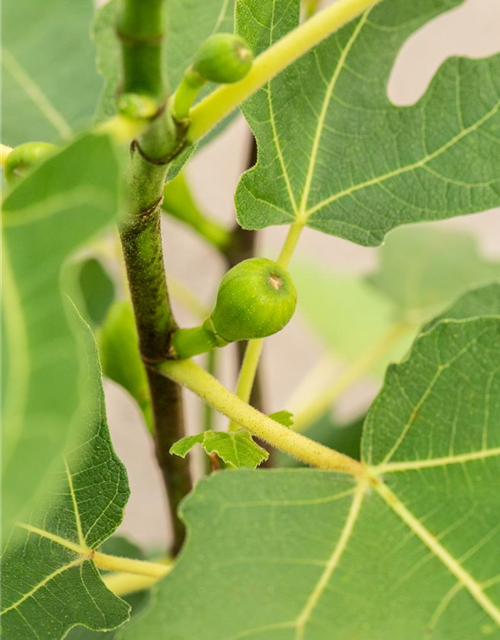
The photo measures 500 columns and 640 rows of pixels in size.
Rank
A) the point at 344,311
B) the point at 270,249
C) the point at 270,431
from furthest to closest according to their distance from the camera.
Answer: the point at 270,249, the point at 344,311, the point at 270,431

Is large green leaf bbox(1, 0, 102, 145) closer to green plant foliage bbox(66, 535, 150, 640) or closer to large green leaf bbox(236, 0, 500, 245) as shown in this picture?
large green leaf bbox(236, 0, 500, 245)

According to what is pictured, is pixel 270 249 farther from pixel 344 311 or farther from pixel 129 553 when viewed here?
pixel 129 553

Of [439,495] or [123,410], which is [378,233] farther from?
[123,410]

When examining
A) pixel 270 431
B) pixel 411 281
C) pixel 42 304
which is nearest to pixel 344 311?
pixel 411 281

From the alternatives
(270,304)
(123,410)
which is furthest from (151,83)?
(123,410)

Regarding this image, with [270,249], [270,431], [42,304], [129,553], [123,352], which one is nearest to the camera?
[42,304]

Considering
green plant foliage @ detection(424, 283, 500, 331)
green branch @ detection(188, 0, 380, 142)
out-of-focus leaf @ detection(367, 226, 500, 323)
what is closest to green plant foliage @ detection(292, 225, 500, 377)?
out-of-focus leaf @ detection(367, 226, 500, 323)

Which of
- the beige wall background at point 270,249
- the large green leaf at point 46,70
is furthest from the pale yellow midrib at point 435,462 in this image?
the beige wall background at point 270,249

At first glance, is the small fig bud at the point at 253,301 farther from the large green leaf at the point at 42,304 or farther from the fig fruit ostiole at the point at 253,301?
the large green leaf at the point at 42,304
